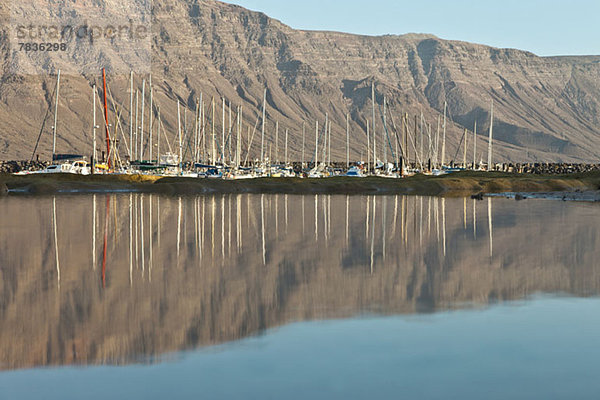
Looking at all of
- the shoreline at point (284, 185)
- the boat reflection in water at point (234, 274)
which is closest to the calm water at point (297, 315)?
the boat reflection in water at point (234, 274)

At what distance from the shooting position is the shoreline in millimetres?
73125

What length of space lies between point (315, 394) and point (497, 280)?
10401mm

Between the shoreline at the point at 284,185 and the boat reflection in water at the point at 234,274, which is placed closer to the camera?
the boat reflection in water at the point at 234,274

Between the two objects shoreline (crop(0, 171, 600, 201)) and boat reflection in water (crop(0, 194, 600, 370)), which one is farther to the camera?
shoreline (crop(0, 171, 600, 201))

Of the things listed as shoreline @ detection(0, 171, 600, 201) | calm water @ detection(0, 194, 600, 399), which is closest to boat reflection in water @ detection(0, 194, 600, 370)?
calm water @ detection(0, 194, 600, 399)

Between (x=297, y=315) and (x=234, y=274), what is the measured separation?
521 cm

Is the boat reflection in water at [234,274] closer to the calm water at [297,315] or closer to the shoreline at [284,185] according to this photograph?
the calm water at [297,315]

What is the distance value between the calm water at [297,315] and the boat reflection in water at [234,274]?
6cm

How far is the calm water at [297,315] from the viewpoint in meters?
10.5

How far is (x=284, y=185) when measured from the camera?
80625mm

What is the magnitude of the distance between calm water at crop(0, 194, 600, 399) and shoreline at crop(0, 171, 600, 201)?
43553 mm

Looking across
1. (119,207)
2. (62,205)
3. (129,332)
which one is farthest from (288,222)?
(129,332)

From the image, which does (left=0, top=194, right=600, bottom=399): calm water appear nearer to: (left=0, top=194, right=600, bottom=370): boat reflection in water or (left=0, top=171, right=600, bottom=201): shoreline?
Result: (left=0, top=194, right=600, bottom=370): boat reflection in water

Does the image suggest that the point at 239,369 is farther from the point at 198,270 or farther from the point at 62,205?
the point at 62,205
